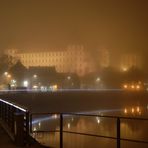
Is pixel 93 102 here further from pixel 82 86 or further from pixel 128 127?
pixel 82 86

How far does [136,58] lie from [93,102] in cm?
10064

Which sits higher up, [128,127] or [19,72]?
[19,72]

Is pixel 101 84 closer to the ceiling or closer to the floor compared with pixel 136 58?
closer to the floor

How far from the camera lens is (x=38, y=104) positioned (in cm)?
7119

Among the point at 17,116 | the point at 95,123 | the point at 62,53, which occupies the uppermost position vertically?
the point at 62,53

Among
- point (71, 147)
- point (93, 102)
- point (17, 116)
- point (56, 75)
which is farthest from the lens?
point (56, 75)

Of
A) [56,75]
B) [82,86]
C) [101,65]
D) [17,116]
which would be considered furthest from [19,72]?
[17,116]

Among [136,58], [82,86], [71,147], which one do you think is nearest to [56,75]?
[82,86]

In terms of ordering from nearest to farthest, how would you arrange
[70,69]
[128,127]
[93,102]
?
1. [128,127]
2. [93,102]
3. [70,69]

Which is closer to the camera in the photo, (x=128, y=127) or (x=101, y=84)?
(x=128, y=127)

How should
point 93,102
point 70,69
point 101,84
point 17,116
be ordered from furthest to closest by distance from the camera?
point 70,69
point 101,84
point 93,102
point 17,116

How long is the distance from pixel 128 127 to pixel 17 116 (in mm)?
35891

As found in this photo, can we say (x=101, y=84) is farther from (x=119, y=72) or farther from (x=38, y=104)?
(x=38, y=104)

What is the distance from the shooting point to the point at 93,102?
92.7 m
